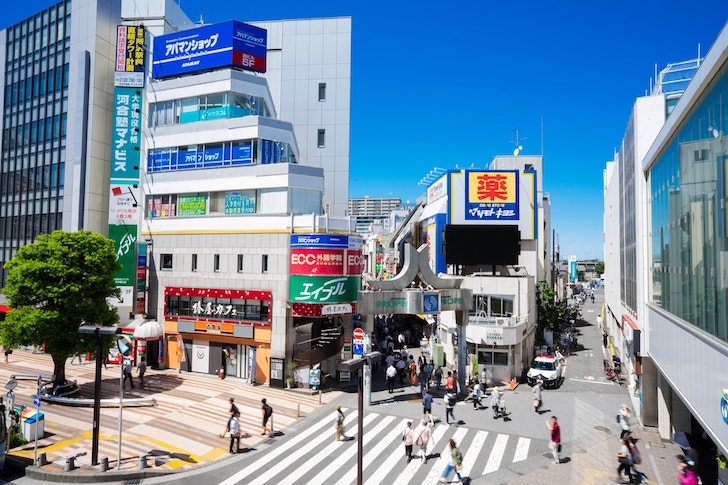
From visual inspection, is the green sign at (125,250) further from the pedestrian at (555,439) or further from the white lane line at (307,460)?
the pedestrian at (555,439)

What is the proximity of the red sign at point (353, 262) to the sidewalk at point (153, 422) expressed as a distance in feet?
23.9

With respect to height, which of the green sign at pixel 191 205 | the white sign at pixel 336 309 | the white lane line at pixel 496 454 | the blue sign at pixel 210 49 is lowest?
the white lane line at pixel 496 454

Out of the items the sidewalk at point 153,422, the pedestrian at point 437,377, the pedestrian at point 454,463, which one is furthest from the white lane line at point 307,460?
the pedestrian at point 437,377

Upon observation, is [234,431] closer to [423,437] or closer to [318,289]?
[423,437]

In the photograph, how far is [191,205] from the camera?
110ft

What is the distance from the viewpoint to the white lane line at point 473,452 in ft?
57.3

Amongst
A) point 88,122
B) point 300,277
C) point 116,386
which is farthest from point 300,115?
point 116,386

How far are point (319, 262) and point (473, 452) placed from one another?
14.1m

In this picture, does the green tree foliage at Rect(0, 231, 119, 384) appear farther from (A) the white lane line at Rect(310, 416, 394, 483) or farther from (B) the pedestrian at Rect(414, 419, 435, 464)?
(B) the pedestrian at Rect(414, 419, 435, 464)

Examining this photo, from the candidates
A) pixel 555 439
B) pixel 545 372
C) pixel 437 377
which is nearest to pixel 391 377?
pixel 437 377

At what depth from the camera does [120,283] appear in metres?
33.8

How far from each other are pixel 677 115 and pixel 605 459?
41.6 ft

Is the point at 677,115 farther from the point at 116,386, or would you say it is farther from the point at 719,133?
the point at 116,386

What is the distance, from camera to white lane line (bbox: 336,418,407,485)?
1672cm
